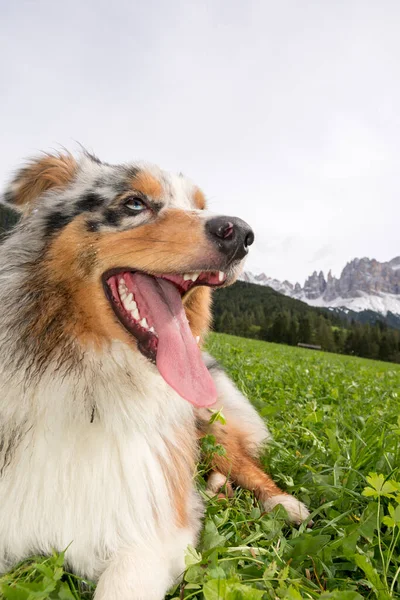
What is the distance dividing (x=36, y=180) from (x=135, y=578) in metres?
2.64

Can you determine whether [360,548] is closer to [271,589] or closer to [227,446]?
[271,589]

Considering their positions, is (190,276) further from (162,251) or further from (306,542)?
(306,542)

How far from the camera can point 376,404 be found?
20.2ft

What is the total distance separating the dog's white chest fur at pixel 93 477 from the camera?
2188mm

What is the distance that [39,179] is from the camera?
10.4 feet

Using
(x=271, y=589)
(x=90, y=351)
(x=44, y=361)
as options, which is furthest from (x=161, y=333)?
(x=271, y=589)

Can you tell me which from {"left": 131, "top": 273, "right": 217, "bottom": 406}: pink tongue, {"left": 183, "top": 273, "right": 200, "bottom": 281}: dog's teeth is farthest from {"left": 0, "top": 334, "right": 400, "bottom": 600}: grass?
{"left": 183, "top": 273, "right": 200, "bottom": 281}: dog's teeth

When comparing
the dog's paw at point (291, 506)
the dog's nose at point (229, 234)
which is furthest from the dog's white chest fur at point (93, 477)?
the dog's nose at point (229, 234)

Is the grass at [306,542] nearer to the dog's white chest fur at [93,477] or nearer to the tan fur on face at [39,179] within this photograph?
the dog's white chest fur at [93,477]

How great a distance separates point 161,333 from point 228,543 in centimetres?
123

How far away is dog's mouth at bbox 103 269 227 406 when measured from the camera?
8.40 feet

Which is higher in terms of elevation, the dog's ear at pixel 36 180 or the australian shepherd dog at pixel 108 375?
the dog's ear at pixel 36 180

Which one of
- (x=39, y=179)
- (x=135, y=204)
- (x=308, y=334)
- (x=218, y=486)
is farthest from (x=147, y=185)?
(x=308, y=334)

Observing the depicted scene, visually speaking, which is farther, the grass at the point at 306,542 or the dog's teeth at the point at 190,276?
the dog's teeth at the point at 190,276
